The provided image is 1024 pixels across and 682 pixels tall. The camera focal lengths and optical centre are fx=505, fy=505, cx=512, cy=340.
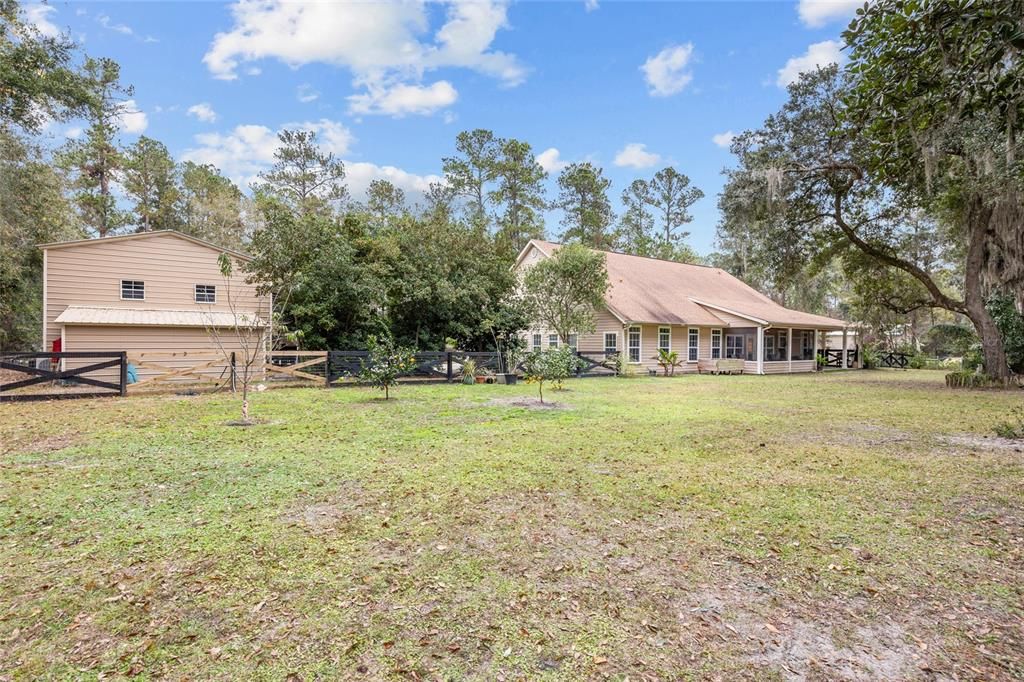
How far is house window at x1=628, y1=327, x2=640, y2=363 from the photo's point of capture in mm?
22062

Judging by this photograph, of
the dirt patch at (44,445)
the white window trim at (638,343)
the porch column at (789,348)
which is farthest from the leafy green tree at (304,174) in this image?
the porch column at (789,348)

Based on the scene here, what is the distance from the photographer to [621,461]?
20.5 feet

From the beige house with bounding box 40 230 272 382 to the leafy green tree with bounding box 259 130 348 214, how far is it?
544 inches

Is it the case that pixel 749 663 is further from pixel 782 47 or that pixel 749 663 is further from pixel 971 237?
pixel 971 237

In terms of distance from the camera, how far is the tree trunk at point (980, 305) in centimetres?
1506

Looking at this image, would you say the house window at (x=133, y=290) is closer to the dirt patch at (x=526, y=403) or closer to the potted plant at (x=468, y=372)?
the potted plant at (x=468, y=372)

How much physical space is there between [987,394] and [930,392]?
1173 mm

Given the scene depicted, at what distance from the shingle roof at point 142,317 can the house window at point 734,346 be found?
20860mm

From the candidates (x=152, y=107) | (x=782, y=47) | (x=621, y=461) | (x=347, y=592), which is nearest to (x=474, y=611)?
(x=347, y=592)

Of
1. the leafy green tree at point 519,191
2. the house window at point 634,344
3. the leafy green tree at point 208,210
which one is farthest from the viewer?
the leafy green tree at point 519,191

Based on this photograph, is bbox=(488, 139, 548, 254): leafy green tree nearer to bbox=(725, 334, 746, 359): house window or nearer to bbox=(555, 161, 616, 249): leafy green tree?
Answer: bbox=(555, 161, 616, 249): leafy green tree

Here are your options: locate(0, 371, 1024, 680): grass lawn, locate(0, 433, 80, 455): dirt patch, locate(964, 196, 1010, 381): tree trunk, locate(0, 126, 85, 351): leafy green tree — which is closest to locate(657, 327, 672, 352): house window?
locate(964, 196, 1010, 381): tree trunk

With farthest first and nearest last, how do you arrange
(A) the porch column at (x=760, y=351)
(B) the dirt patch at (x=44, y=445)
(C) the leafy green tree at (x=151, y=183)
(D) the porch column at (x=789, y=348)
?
(C) the leafy green tree at (x=151, y=183), (D) the porch column at (x=789, y=348), (A) the porch column at (x=760, y=351), (B) the dirt patch at (x=44, y=445)

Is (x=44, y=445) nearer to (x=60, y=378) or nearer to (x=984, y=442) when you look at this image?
(x=60, y=378)
